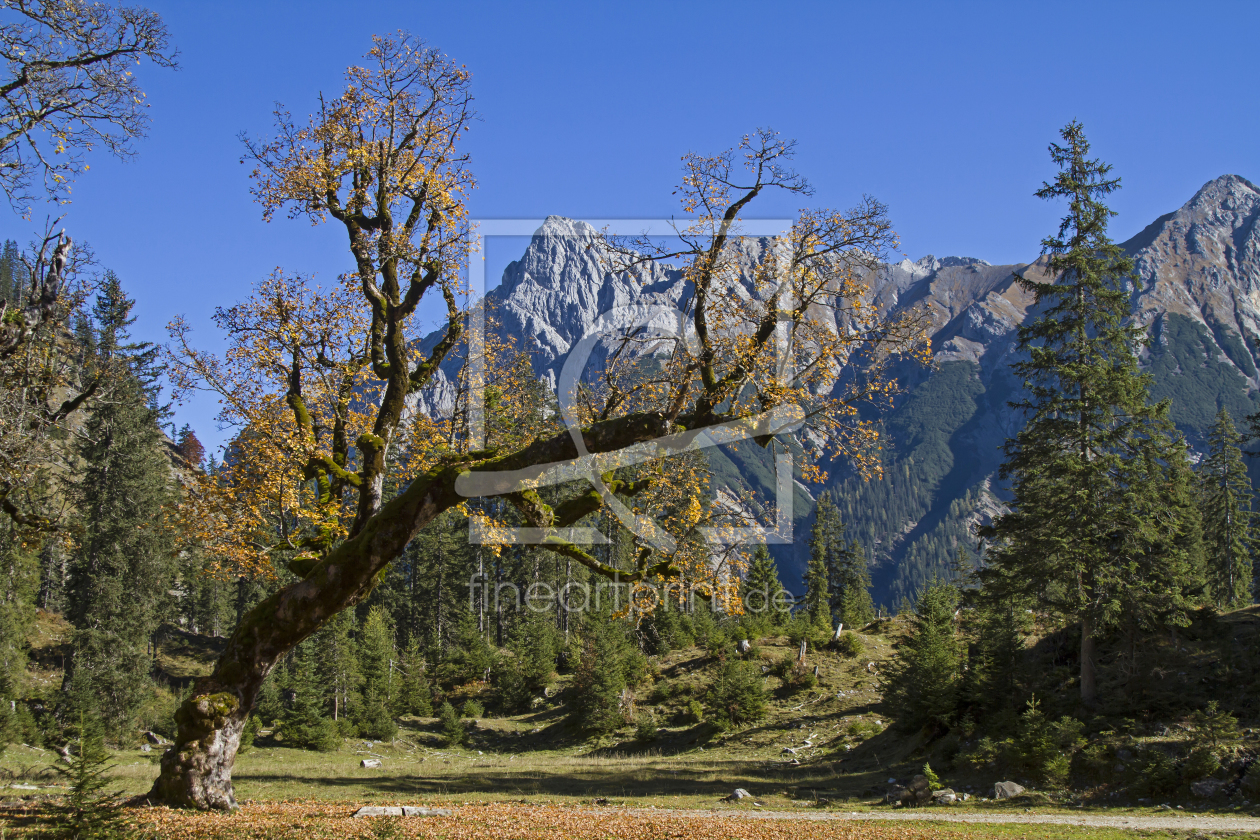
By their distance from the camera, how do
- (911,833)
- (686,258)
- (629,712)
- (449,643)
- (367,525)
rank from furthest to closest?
(449,643) → (629,712) → (911,833) → (686,258) → (367,525)

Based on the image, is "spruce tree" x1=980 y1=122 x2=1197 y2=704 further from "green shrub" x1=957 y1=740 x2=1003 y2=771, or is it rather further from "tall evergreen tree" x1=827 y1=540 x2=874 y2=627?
"tall evergreen tree" x1=827 y1=540 x2=874 y2=627

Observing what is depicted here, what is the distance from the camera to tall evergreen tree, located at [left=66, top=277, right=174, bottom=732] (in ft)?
109

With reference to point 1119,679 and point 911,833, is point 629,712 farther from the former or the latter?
point 911,833

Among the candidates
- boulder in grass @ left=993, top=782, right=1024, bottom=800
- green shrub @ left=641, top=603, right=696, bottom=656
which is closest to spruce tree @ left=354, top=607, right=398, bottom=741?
green shrub @ left=641, top=603, right=696, bottom=656

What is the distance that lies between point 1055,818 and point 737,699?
1842 cm

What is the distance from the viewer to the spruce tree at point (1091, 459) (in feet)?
80.0

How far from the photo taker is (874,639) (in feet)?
142

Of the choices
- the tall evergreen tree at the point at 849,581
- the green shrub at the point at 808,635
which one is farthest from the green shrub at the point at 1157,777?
the tall evergreen tree at the point at 849,581

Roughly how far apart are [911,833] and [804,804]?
7.37 m

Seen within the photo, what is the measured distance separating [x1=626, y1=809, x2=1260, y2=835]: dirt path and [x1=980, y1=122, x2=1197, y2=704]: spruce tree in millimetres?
8108

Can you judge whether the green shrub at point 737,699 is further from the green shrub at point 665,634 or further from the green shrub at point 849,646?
the green shrub at point 665,634

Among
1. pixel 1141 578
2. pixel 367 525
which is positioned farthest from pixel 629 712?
pixel 367 525

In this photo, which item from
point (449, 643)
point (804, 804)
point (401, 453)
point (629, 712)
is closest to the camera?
point (401, 453)

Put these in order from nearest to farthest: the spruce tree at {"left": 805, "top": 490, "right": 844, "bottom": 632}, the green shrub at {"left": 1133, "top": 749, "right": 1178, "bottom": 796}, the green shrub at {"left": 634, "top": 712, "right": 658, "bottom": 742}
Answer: the green shrub at {"left": 1133, "top": 749, "right": 1178, "bottom": 796} → the green shrub at {"left": 634, "top": 712, "right": 658, "bottom": 742} → the spruce tree at {"left": 805, "top": 490, "right": 844, "bottom": 632}
